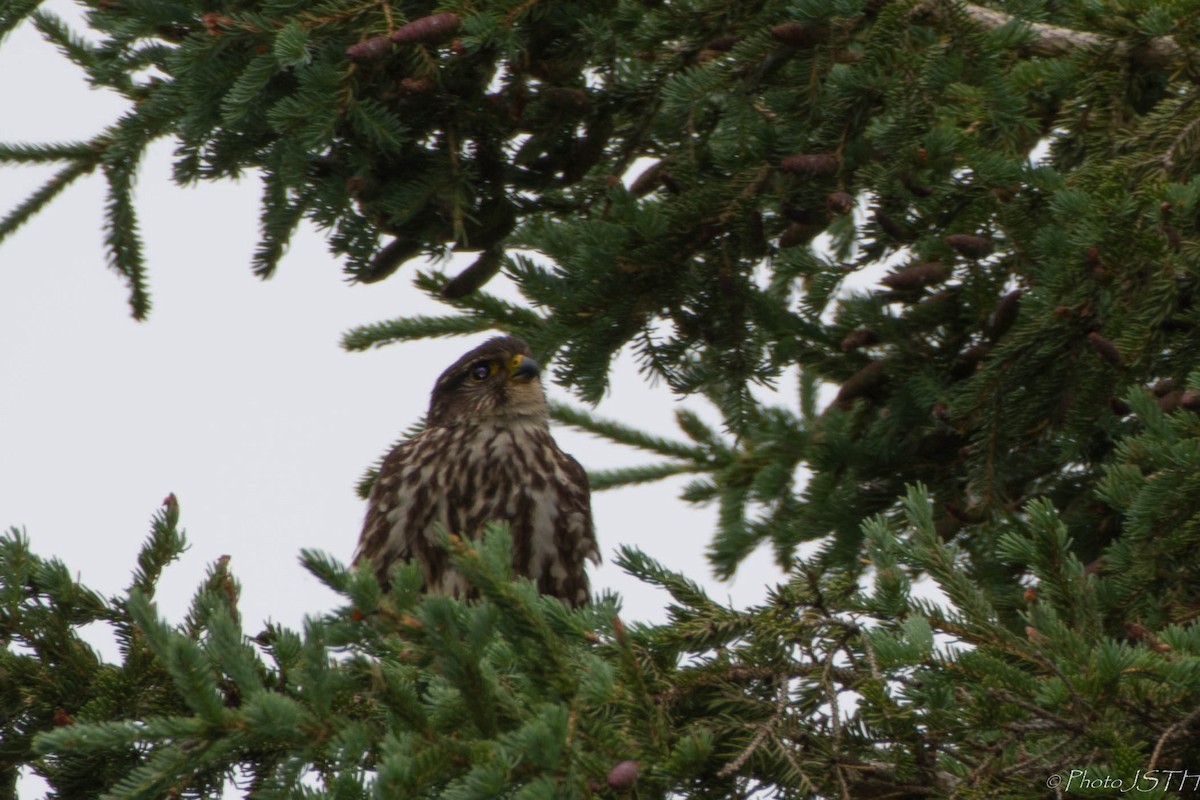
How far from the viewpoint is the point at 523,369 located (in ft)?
16.6

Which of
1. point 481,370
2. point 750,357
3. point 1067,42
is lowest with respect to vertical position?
point 750,357

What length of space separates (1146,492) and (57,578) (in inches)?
82.9

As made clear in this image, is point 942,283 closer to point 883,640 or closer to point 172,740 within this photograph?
point 883,640

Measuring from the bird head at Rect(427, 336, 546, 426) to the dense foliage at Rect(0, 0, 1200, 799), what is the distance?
14 centimetres

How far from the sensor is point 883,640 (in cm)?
223

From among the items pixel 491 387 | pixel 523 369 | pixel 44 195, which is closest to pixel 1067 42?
pixel 523 369

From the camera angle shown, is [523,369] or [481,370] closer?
[523,369]

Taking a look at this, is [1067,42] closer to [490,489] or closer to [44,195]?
[490,489]

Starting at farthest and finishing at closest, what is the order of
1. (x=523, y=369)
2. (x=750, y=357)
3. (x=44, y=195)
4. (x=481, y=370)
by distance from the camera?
1. (x=481, y=370)
2. (x=523, y=369)
3. (x=44, y=195)
4. (x=750, y=357)

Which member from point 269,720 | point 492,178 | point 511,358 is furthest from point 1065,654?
point 511,358

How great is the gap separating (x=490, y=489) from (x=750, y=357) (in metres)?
1.08

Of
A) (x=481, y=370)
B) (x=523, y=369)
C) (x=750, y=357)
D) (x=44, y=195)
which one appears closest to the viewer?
(x=750, y=357)

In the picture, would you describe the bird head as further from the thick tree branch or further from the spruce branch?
the thick tree branch

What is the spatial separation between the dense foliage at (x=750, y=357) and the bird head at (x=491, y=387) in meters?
0.14
